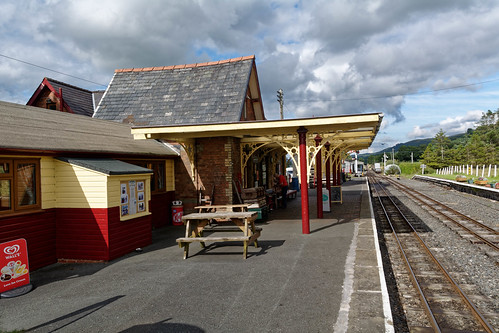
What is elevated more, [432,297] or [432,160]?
[432,160]

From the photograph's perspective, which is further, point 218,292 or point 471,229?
point 471,229

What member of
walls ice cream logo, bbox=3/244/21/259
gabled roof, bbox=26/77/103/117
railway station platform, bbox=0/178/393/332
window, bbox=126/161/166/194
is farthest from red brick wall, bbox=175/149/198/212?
gabled roof, bbox=26/77/103/117

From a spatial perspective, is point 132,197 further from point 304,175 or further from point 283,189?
point 283,189

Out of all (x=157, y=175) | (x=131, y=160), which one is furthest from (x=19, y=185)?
(x=157, y=175)

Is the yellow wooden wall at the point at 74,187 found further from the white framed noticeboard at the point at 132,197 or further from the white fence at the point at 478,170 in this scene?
the white fence at the point at 478,170

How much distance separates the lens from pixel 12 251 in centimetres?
657

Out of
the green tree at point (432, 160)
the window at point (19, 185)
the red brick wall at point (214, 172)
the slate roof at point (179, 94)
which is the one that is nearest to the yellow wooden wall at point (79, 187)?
the window at point (19, 185)

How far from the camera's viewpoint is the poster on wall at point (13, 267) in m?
6.29

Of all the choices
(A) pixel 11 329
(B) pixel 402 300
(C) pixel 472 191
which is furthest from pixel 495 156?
(A) pixel 11 329

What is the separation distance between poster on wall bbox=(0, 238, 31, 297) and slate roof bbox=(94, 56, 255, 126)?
28.3ft

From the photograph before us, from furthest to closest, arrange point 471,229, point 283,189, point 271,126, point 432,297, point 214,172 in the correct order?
point 283,189
point 214,172
point 471,229
point 271,126
point 432,297

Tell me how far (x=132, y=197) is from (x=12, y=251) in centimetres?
300

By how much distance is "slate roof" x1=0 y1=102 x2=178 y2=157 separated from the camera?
7688 millimetres

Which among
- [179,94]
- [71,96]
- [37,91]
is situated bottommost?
[179,94]
